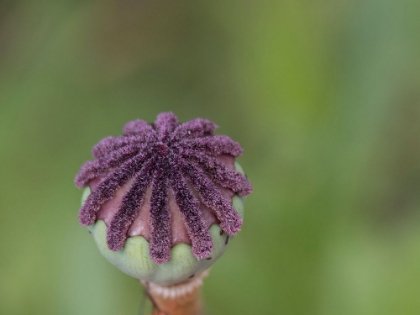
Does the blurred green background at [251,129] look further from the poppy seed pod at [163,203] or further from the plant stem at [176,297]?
the poppy seed pod at [163,203]

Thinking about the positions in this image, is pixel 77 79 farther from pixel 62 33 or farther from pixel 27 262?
pixel 27 262

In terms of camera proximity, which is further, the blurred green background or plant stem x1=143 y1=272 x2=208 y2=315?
the blurred green background

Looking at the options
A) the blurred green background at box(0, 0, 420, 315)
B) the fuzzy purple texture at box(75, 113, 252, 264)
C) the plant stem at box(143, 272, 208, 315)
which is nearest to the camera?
the fuzzy purple texture at box(75, 113, 252, 264)

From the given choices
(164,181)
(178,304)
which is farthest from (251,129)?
(164,181)

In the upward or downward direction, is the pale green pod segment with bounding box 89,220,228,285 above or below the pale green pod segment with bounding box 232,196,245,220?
below

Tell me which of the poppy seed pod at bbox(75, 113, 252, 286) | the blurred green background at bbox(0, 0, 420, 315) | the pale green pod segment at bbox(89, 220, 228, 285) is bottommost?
the pale green pod segment at bbox(89, 220, 228, 285)

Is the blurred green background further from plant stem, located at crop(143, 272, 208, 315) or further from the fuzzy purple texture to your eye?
the fuzzy purple texture

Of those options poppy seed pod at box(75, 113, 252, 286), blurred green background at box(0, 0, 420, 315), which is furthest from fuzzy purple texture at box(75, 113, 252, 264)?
blurred green background at box(0, 0, 420, 315)

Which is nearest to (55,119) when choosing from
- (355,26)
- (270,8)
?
(270,8)

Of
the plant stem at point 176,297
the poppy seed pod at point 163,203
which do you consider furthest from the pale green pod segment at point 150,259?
the plant stem at point 176,297
